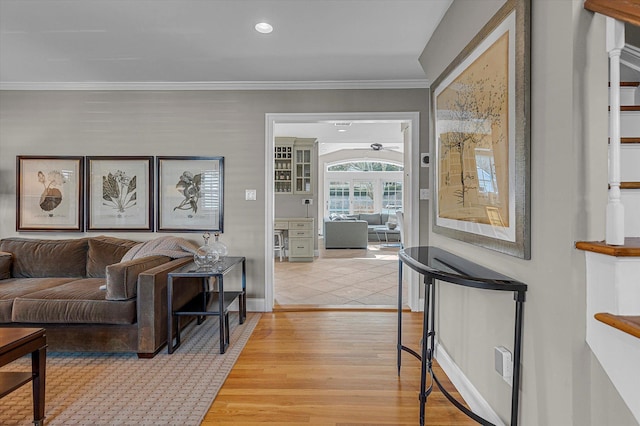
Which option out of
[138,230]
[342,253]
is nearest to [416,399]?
[138,230]

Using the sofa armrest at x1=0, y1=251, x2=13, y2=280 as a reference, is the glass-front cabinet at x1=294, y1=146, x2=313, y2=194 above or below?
above

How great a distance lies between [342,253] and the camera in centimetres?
748

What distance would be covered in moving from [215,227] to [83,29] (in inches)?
A: 79.0

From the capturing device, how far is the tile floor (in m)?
3.91

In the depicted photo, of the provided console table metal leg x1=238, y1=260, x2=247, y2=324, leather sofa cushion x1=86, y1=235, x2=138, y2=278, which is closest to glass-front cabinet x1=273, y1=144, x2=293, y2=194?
console table metal leg x1=238, y1=260, x2=247, y2=324

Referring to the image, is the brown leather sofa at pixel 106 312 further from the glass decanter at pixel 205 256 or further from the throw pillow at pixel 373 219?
the throw pillow at pixel 373 219

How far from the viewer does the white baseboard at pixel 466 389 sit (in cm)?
168

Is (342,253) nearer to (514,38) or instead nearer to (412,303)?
(412,303)

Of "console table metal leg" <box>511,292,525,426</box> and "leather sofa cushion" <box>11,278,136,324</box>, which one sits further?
"leather sofa cushion" <box>11,278,136,324</box>

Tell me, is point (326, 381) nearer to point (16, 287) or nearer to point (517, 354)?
point (517, 354)

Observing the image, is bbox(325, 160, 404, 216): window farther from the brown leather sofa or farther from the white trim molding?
the white trim molding

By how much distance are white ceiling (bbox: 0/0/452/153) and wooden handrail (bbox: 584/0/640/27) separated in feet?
4.44

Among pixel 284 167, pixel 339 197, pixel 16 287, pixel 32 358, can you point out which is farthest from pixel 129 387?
pixel 339 197

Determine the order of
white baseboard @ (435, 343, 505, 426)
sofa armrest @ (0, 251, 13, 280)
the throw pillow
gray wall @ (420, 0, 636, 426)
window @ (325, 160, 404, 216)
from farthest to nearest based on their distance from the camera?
window @ (325, 160, 404, 216), the throw pillow, sofa armrest @ (0, 251, 13, 280), white baseboard @ (435, 343, 505, 426), gray wall @ (420, 0, 636, 426)
